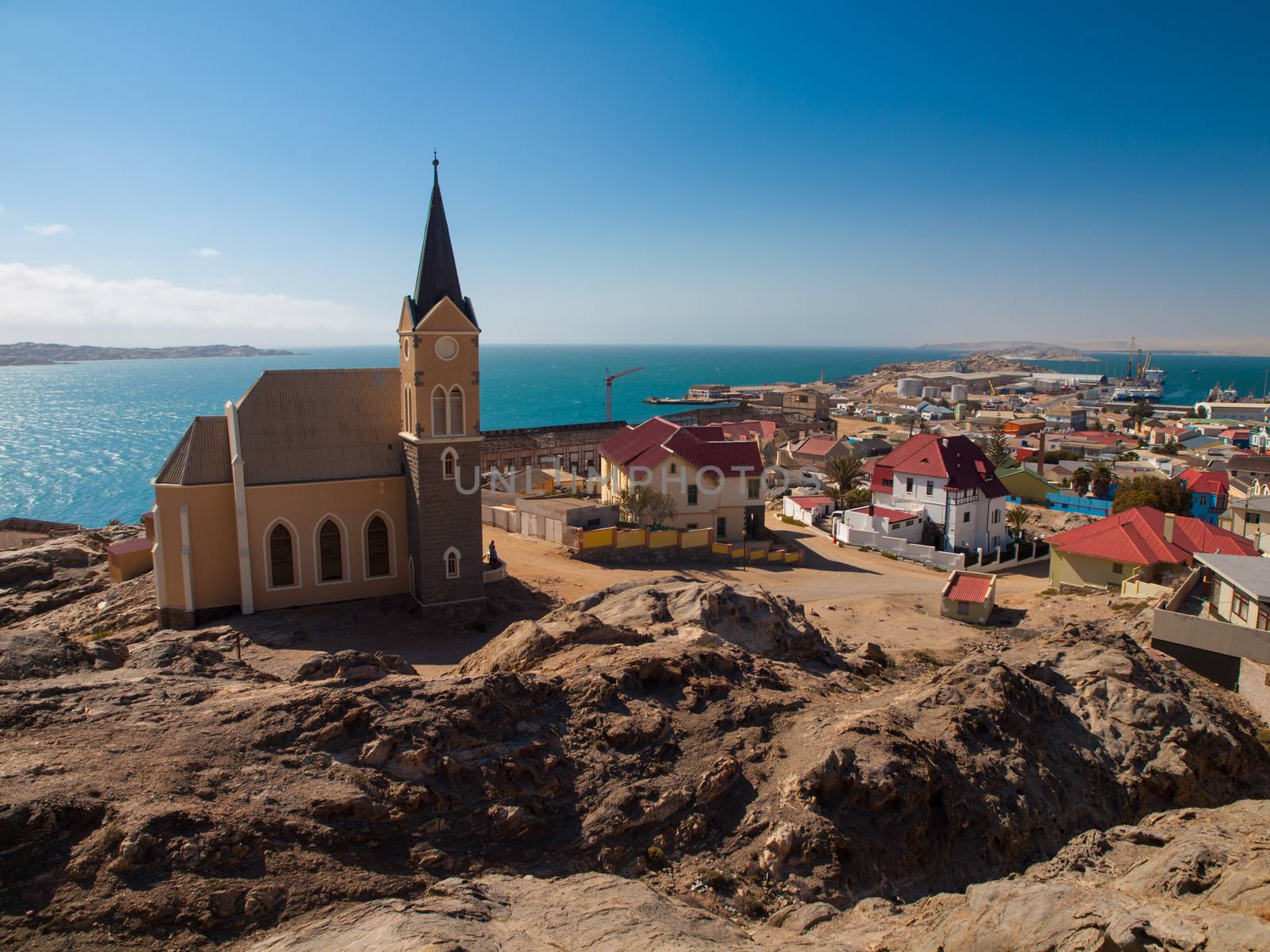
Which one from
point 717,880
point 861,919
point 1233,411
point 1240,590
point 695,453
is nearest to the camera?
point 861,919

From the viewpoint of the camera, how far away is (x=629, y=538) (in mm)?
41625

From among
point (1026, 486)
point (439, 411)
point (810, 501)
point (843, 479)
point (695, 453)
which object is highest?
point (439, 411)

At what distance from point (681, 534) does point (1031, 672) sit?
24.8 meters

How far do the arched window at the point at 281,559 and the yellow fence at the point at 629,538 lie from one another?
16.8 m

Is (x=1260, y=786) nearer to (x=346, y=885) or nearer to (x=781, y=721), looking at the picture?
(x=781, y=721)

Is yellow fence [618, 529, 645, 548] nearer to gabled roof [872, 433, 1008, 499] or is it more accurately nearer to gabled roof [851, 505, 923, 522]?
gabled roof [851, 505, 923, 522]

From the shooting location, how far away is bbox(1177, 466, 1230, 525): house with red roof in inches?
2355

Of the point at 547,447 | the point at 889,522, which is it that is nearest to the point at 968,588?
the point at 889,522

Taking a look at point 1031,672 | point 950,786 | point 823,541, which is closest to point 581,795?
point 950,786

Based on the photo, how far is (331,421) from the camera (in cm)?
3058

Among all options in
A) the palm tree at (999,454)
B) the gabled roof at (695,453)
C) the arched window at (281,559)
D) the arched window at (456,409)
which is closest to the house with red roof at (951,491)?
the gabled roof at (695,453)

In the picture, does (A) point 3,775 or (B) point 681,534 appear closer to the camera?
(A) point 3,775

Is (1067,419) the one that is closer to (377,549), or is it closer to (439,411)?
(439,411)

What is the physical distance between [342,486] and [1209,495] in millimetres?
62441
